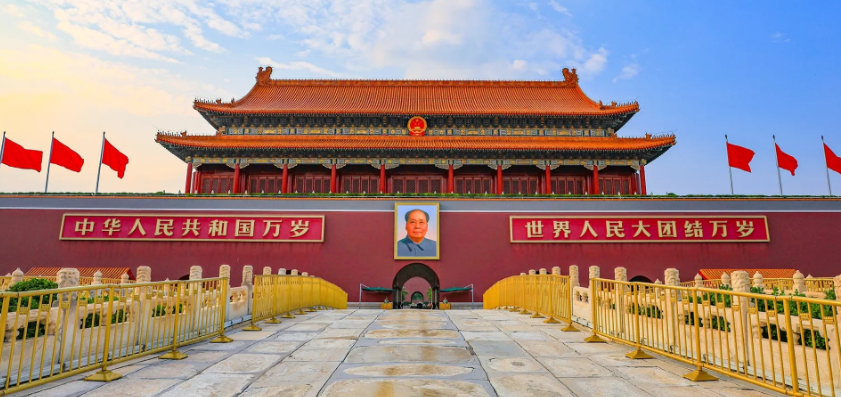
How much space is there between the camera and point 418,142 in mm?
20922

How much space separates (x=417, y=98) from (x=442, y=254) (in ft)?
34.4

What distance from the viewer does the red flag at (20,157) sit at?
16953 mm

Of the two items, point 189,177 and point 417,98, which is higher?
point 417,98

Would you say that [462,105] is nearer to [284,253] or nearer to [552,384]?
[284,253]

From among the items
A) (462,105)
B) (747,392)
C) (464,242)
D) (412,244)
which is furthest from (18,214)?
(747,392)

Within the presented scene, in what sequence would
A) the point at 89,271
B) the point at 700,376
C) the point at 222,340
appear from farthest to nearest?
the point at 89,271 → the point at 222,340 → the point at 700,376

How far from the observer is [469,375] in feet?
14.5

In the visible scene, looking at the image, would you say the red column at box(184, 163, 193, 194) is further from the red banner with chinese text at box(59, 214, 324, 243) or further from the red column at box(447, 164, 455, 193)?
the red column at box(447, 164, 455, 193)

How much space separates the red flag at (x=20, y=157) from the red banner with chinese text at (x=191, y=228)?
2.18 meters

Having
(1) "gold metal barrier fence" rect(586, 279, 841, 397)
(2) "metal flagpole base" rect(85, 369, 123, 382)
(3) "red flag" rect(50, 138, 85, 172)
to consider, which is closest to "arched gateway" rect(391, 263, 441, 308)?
(1) "gold metal barrier fence" rect(586, 279, 841, 397)

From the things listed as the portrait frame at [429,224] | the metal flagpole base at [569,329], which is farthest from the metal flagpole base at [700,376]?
the portrait frame at [429,224]

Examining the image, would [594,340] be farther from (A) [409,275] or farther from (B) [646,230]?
(A) [409,275]

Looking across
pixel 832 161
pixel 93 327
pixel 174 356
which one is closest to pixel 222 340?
pixel 174 356

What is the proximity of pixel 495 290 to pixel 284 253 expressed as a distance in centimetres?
773
